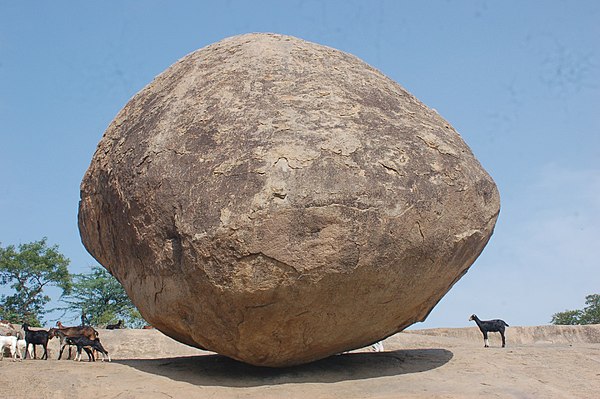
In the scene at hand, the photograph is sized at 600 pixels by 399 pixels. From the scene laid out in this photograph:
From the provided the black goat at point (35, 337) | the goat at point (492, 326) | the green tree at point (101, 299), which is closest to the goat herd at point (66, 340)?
the black goat at point (35, 337)

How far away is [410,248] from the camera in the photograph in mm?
6773

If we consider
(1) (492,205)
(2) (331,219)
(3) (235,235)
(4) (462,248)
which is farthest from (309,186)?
(1) (492,205)

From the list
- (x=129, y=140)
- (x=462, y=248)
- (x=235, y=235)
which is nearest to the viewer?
(x=235, y=235)

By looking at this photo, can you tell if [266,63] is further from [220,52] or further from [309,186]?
[309,186]

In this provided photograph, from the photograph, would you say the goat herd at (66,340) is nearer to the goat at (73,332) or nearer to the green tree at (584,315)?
the goat at (73,332)

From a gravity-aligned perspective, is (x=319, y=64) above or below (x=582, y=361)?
above

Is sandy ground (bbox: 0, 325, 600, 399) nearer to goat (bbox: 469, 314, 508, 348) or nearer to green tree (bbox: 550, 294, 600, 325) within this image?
goat (bbox: 469, 314, 508, 348)

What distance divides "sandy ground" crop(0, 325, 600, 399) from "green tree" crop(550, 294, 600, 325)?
1827 cm

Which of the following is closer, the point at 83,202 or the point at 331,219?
the point at 331,219

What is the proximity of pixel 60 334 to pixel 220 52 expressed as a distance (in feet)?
13.5

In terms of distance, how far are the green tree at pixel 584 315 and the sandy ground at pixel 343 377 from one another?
18271 mm

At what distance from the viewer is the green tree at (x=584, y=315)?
26.0 meters

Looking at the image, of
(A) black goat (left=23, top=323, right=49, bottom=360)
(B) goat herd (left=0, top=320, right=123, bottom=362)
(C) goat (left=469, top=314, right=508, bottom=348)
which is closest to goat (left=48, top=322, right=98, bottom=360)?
(B) goat herd (left=0, top=320, right=123, bottom=362)

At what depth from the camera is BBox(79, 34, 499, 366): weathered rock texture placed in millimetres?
6414
